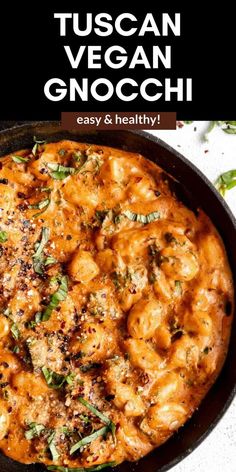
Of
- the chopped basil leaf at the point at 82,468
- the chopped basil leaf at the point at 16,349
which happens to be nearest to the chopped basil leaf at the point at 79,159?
the chopped basil leaf at the point at 16,349

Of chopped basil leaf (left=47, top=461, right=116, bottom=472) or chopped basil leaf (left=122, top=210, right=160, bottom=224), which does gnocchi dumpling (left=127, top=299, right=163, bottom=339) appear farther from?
chopped basil leaf (left=47, top=461, right=116, bottom=472)

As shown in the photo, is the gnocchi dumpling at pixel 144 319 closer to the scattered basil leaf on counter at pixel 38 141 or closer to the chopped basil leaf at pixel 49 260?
the chopped basil leaf at pixel 49 260

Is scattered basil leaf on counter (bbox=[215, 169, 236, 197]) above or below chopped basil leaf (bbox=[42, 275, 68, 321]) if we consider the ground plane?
above

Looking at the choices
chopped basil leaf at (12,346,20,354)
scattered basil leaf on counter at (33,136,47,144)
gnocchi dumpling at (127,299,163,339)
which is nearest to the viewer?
gnocchi dumpling at (127,299,163,339)

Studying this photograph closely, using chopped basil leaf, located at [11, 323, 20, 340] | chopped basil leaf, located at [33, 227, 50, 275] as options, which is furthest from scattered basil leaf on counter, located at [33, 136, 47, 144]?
chopped basil leaf, located at [11, 323, 20, 340]

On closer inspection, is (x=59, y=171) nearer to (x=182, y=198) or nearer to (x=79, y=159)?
(x=79, y=159)

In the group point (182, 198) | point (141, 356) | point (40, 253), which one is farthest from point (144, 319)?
point (182, 198)

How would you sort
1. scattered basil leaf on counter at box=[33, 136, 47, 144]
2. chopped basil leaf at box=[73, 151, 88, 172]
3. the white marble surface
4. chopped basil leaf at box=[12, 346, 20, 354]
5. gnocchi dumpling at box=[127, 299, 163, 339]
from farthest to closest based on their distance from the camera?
the white marble surface → scattered basil leaf on counter at box=[33, 136, 47, 144] → chopped basil leaf at box=[73, 151, 88, 172] → chopped basil leaf at box=[12, 346, 20, 354] → gnocchi dumpling at box=[127, 299, 163, 339]
